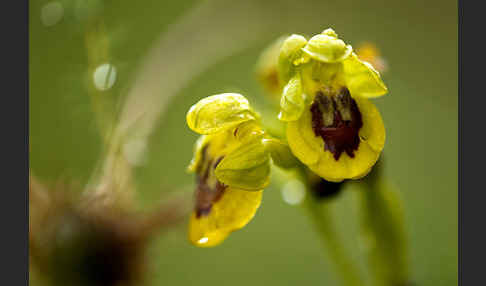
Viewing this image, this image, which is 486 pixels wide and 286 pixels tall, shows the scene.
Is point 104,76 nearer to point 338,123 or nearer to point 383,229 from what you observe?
point 338,123

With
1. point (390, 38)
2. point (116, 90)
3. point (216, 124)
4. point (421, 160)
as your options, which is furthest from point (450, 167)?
point (216, 124)

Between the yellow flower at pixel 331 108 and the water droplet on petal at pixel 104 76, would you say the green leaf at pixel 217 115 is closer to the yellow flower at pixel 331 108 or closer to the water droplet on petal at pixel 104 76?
the yellow flower at pixel 331 108

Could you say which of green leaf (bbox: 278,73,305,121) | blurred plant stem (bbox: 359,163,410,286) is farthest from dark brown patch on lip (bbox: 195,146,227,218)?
blurred plant stem (bbox: 359,163,410,286)

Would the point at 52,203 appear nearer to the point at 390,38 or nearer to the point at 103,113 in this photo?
the point at 103,113

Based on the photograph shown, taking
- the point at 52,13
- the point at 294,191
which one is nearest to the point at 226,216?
the point at 294,191

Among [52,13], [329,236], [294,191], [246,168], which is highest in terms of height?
[52,13]

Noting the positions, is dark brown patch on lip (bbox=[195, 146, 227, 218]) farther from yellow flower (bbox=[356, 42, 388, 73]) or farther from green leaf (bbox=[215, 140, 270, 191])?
yellow flower (bbox=[356, 42, 388, 73])
